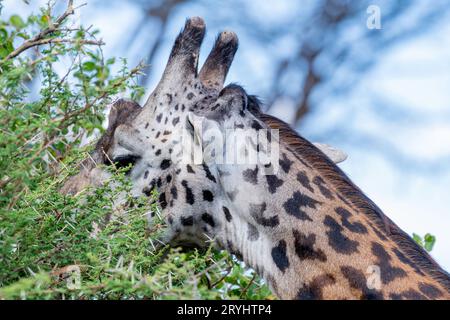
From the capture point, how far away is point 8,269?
15.9 feet

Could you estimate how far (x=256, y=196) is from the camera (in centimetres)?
563

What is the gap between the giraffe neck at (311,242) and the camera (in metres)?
5.09

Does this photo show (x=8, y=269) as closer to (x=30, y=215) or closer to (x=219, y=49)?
(x=30, y=215)

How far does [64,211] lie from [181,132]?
3.65 feet

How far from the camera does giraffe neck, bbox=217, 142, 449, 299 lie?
5086 mm

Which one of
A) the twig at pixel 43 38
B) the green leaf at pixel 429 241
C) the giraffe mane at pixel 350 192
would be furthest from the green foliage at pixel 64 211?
the green leaf at pixel 429 241

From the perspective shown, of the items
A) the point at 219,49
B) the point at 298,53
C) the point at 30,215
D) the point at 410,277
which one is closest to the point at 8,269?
the point at 30,215

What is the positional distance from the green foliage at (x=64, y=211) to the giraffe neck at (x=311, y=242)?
0.81ft

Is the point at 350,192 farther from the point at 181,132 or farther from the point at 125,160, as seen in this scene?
Answer: the point at 125,160

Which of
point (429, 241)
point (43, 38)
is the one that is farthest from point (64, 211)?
point (429, 241)

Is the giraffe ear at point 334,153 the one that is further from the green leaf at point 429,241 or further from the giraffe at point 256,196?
the green leaf at point 429,241

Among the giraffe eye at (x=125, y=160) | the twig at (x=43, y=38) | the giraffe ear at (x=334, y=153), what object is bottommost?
the giraffe eye at (x=125, y=160)

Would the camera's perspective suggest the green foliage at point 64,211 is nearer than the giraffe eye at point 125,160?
Yes

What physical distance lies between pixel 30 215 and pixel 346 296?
5.29 ft
